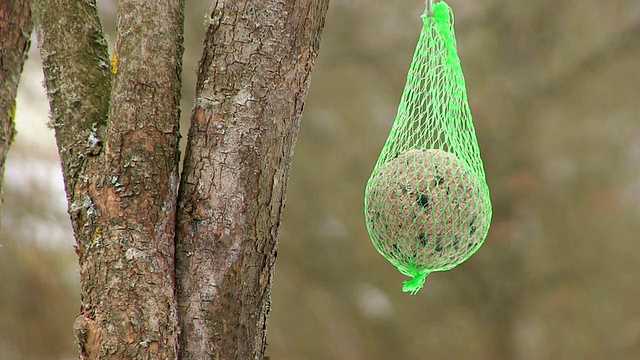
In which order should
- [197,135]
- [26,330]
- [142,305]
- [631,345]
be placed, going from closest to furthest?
[142,305] < [197,135] < [26,330] < [631,345]

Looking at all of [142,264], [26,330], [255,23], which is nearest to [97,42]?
[255,23]

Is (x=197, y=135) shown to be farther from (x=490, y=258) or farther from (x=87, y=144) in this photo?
(x=490, y=258)

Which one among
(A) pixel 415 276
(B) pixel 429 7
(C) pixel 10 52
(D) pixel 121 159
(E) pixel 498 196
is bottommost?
(D) pixel 121 159

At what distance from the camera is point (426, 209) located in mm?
2482

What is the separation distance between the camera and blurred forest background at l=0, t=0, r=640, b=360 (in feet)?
23.7

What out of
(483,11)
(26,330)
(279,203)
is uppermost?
(483,11)

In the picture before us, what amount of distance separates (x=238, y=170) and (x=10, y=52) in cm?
86

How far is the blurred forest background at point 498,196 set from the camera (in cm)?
721

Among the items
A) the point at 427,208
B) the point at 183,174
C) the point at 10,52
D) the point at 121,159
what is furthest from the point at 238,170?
the point at 10,52

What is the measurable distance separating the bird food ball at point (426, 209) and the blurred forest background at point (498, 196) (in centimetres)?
463

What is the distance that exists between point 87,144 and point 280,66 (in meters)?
0.48

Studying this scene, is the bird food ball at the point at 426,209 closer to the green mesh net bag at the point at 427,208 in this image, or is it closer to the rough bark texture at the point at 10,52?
the green mesh net bag at the point at 427,208

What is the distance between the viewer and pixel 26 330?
6.91 m

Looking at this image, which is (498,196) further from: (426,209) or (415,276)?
(426,209)
